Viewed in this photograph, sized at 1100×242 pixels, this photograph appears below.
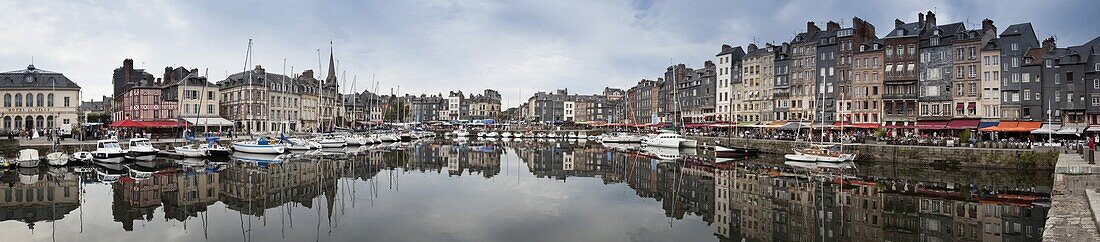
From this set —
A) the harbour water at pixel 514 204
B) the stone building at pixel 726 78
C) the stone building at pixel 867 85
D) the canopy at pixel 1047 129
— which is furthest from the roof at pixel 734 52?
the harbour water at pixel 514 204

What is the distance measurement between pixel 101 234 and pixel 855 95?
59642 mm

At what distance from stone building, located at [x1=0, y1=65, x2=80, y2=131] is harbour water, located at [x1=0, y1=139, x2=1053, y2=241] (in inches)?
1029

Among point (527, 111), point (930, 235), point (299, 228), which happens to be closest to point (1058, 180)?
point (930, 235)

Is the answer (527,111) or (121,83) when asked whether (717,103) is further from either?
(527,111)

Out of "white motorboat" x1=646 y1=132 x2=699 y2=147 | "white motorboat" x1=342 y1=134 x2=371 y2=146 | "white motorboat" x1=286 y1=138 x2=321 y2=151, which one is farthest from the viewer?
"white motorboat" x1=342 y1=134 x2=371 y2=146

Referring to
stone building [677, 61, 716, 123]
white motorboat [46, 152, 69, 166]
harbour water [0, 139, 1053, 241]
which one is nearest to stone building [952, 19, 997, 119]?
harbour water [0, 139, 1053, 241]

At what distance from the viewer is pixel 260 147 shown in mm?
44781

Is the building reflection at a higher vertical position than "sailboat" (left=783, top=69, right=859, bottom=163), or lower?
lower

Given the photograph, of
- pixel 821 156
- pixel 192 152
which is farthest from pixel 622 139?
pixel 192 152

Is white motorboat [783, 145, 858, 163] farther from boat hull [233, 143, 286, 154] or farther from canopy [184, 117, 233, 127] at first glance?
canopy [184, 117, 233, 127]

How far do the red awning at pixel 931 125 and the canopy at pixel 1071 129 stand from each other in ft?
27.7

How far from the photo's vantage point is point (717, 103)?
263ft

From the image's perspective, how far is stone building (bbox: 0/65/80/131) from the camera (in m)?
53.8

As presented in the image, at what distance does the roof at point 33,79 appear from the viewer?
2132 inches
